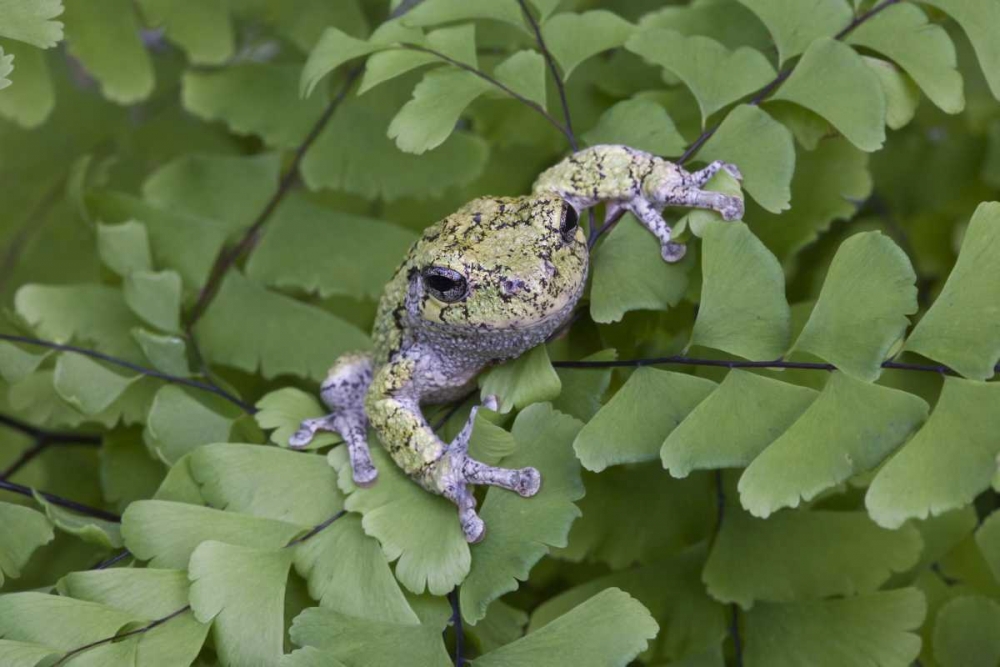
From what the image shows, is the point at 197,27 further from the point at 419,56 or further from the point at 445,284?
the point at 445,284

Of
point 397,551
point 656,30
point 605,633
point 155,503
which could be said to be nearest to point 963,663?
point 605,633

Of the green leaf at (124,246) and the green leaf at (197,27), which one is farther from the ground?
the green leaf at (197,27)

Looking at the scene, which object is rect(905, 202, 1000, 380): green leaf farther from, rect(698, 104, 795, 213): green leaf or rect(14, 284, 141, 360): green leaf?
rect(14, 284, 141, 360): green leaf

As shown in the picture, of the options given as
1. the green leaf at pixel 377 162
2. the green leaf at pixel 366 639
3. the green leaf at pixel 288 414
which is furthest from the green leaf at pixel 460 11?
the green leaf at pixel 366 639

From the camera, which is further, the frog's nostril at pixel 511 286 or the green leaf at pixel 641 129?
the green leaf at pixel 641 129

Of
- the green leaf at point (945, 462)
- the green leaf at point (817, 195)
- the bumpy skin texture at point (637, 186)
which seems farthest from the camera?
the green leaf at point (817, 195)

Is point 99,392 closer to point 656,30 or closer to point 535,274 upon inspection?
point 535,274

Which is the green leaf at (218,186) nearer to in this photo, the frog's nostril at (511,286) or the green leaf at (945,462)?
the frog's nostril at (511,286)
